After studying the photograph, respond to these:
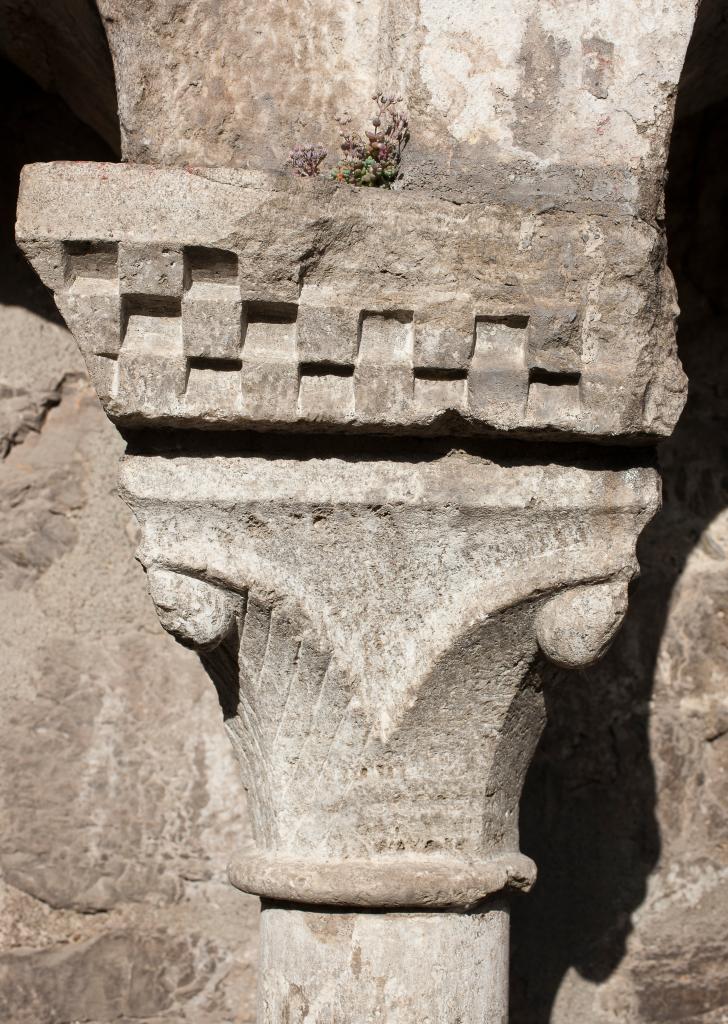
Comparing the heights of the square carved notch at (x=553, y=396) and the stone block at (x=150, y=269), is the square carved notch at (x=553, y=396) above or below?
below

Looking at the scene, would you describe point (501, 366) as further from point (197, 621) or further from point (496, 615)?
point (197, 621)

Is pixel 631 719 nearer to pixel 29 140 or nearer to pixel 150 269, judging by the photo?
pixel 150 269

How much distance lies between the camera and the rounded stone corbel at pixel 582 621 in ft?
Answer: 4.76

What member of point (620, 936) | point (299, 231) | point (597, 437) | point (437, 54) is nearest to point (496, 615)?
point (597, 437)

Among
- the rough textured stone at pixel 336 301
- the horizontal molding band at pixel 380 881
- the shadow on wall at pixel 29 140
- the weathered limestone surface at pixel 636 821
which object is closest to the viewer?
the rough textured stone at pixel 336 301

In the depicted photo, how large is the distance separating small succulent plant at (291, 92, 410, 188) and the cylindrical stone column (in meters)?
0.89

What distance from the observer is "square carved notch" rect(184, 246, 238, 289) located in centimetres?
135

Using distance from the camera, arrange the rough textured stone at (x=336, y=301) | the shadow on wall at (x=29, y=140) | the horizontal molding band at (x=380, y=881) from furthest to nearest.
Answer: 1. the shadow on wall at (x=29, y=140)
2. the horizontal molding band at (x=380, y=881)
3. the rough textured stone at (x=336, y=301)

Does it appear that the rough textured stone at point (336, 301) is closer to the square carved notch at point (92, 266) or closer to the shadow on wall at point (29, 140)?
the square carved notch at point (92, 266)

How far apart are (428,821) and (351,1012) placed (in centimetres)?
25

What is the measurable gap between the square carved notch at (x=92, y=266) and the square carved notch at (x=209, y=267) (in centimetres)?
8

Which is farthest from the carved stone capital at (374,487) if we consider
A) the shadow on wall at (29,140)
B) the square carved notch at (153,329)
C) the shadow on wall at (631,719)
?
the shadow on wall at (29,140)

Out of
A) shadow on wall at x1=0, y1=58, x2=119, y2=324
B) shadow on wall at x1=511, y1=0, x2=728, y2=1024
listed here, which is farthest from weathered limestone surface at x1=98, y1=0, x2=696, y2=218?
shadow on wall at x1=0, y1=58, x2=119, y2=324

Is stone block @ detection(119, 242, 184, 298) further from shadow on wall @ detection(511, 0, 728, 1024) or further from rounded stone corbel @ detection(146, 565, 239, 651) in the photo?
shadow on wall @ detection(511, 0, 728, 1024)
